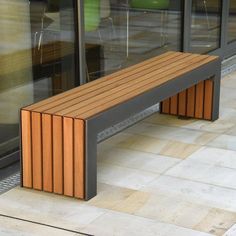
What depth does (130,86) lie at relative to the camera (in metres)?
4.63

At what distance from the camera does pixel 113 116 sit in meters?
4.12

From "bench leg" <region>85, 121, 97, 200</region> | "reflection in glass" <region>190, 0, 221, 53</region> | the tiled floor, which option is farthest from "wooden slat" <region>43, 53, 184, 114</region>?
"reflection in glass" <region>190, 0, 221, 53</region>

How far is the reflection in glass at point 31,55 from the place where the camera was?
452 centimetres

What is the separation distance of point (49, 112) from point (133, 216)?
2.58 ft

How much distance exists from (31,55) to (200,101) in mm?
1527

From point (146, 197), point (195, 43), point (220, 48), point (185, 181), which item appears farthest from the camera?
point (220, 48)

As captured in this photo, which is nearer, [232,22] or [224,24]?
[224,24]

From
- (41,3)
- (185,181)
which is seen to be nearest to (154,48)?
(41,3)

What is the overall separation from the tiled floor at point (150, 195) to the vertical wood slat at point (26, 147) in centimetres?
10

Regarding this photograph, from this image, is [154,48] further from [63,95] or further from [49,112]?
[49,112]

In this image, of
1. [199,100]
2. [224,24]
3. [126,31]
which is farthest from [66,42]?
[224,24]

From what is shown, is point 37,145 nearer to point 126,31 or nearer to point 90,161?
point 90,161

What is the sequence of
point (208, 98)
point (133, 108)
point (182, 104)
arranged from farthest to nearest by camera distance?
point (182, 104) < point (208, 98) < point (133, 108)

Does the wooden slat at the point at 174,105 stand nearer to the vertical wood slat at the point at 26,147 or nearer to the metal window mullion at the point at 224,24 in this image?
the vertical wood slat at the point at 26,147
